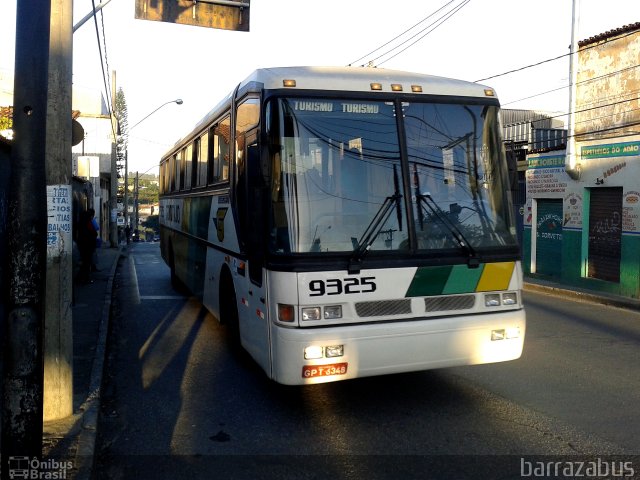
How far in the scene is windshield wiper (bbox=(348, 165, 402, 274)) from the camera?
5.29m

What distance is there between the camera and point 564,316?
1155cm

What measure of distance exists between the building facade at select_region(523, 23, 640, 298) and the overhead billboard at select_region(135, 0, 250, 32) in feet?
30.9

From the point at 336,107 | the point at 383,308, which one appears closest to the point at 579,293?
the point at 383,308

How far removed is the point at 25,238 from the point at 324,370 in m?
2.51

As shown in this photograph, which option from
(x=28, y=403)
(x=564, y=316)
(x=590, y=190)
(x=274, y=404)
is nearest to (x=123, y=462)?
(x=28, y=403)

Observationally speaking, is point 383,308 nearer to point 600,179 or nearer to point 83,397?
point 83,397

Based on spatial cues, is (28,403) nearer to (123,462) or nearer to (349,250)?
(123,462)

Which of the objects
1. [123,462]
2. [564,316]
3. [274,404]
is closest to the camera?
[123,462]

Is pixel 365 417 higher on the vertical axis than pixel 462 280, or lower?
lower

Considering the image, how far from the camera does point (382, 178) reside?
18.1 feet

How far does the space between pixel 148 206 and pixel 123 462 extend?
126 m

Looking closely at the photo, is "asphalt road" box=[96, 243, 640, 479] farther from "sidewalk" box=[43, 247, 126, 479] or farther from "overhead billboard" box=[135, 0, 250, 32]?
"overhead billboard" box=[135, 0, 250, 32]

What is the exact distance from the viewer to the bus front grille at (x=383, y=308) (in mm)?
5328

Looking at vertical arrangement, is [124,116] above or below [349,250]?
above
